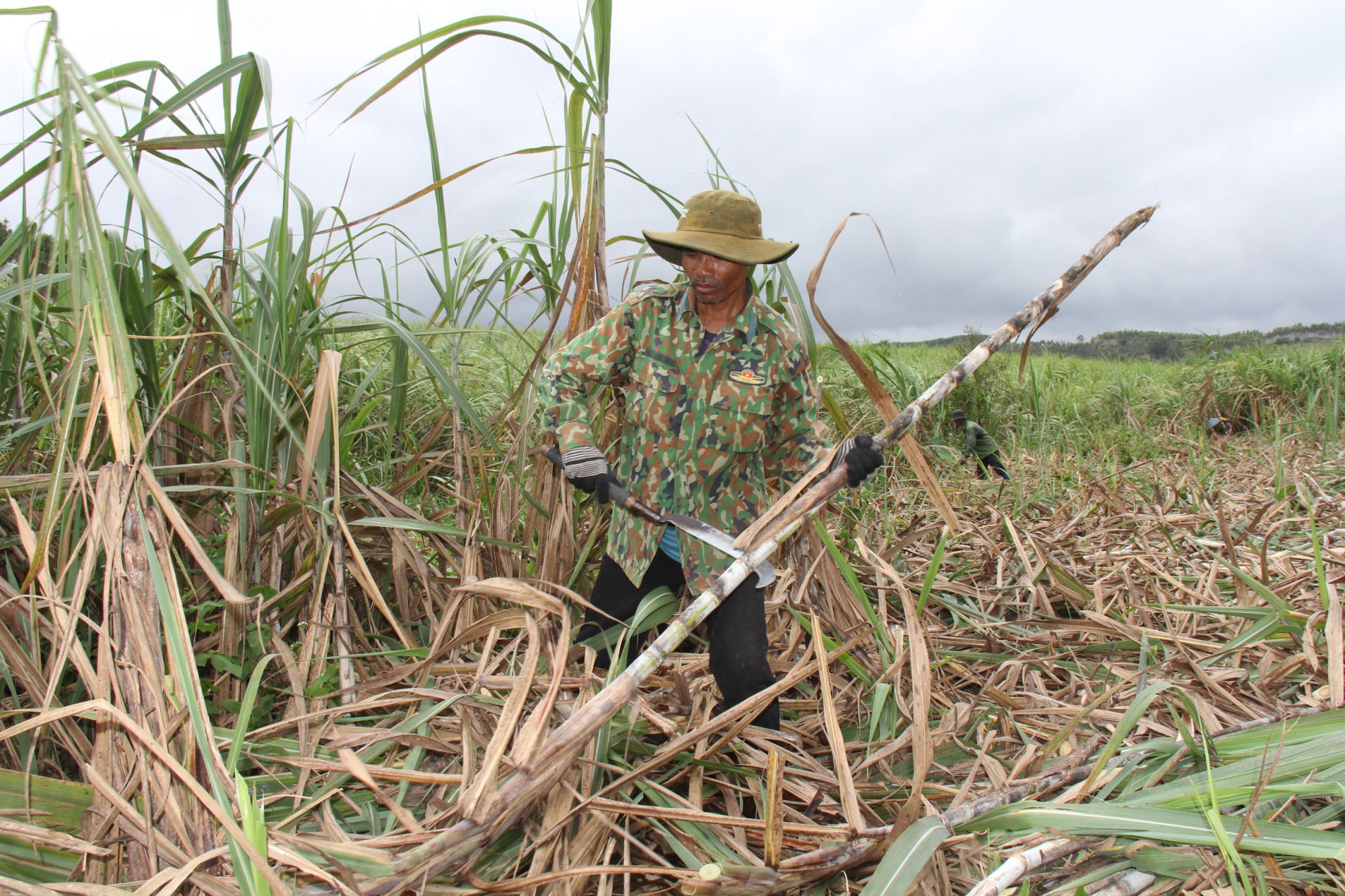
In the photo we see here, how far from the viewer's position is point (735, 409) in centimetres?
192

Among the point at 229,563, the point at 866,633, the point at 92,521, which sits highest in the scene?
the point at 92,521

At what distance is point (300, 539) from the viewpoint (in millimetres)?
1997

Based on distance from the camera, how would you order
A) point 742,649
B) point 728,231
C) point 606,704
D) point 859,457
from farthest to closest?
point 728,231
point 742,649
point 859,457
point 606,704

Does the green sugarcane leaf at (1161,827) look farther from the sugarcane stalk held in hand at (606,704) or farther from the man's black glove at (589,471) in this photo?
the man's black glove at (589,471)

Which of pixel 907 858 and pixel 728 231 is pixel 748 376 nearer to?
pixel 728 231

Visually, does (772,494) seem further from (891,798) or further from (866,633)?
(891,798)

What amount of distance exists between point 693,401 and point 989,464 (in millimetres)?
3690

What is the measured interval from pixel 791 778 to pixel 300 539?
53.8 inches

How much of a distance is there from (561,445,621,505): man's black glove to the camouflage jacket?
34 millimetres

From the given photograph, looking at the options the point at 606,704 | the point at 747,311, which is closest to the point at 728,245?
the point at 747,311

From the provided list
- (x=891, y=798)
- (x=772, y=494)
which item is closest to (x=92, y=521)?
(x=891, y=798)

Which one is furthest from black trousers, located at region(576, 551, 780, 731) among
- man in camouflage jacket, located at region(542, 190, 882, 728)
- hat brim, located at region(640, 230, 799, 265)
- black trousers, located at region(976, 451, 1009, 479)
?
black trousers, located at region(976, 451, 1009, 479)

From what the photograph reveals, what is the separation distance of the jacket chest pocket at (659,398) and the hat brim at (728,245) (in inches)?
12.8

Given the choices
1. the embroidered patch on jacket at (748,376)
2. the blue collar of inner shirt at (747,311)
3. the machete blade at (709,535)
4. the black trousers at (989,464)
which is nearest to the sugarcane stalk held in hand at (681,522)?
the machete blade at (709,535)
